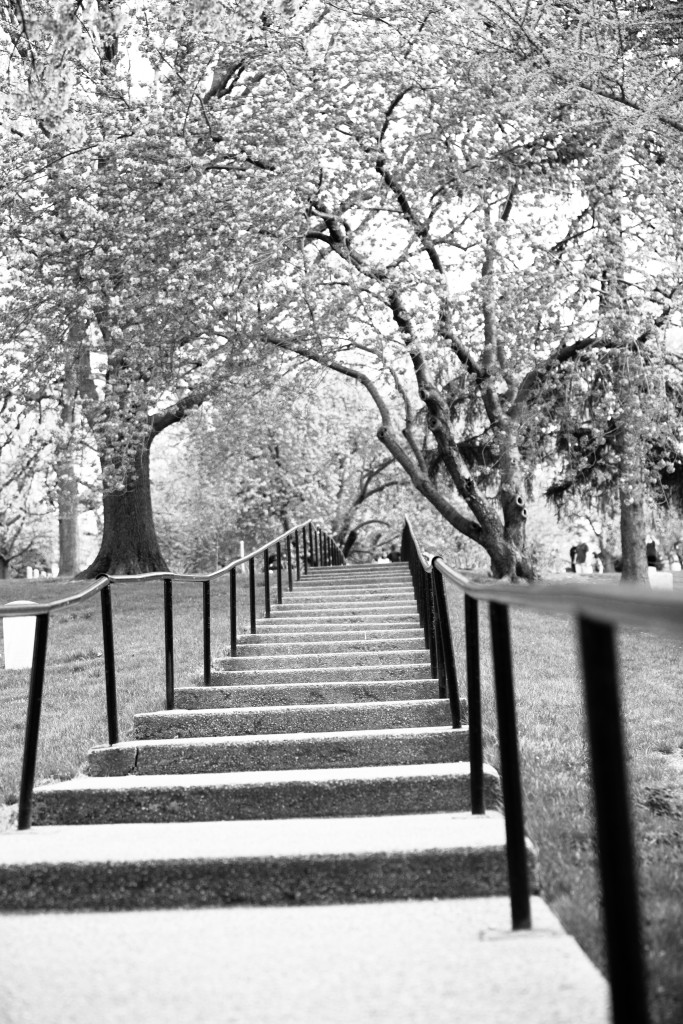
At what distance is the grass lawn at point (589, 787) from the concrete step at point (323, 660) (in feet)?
1.89

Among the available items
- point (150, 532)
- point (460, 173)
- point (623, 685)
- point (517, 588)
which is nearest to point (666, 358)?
point (460, 173)

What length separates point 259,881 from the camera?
4055 millimetres

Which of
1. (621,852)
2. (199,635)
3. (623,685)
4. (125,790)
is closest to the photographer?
(621,852)

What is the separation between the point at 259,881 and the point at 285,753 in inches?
77.1

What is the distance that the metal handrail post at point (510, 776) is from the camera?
3533 mm

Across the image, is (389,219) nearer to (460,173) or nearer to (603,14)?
(460,173)

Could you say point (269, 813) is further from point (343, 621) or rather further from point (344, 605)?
point (344, 605)

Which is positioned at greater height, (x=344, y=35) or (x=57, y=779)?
(x=344, y=35)

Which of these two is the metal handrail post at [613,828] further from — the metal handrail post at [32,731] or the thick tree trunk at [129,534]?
the thick tree trunk at [129,534]

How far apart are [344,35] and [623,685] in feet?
34.4

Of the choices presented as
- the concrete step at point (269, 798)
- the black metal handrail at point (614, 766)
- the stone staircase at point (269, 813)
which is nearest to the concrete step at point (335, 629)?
the stone staircase at point (269, 813)

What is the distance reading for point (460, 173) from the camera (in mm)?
15859

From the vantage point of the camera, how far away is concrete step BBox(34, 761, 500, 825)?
509cm

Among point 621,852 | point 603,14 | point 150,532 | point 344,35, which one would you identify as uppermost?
point 344,35
